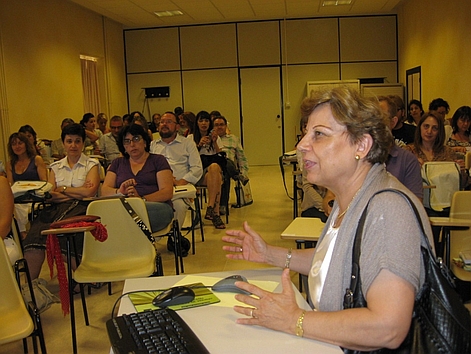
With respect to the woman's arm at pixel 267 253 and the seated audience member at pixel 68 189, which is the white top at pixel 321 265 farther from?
the seated audience member at pixel 68 189

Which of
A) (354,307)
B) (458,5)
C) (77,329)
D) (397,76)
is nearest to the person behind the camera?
(354,307)

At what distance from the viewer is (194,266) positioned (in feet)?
15.6

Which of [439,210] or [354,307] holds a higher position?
[354,307]

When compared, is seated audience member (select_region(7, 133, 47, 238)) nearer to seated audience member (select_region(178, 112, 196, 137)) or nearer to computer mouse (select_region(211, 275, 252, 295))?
→ seated audience member (select_region(178, 112, 196, 137))

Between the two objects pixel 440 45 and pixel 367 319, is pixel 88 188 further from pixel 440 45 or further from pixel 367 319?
pixel 440 45

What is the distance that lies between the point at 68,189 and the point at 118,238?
122cm

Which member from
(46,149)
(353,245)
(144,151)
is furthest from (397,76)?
(353,245)

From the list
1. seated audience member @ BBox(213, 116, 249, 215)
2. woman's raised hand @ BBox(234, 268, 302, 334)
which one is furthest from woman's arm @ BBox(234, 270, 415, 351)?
seated audience member @ BBox(213, 116, 249, 215)

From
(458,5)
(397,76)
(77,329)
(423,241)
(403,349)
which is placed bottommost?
(77,329)

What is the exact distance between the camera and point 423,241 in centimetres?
127

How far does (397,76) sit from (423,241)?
12.2m

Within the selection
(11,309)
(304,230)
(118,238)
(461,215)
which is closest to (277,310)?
(11,309)

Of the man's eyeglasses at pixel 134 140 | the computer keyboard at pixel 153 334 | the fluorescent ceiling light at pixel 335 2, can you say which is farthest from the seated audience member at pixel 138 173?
the fluorescent ceiling light at pixel 335 2

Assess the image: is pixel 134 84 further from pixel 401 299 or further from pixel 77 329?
pixel 401 299
